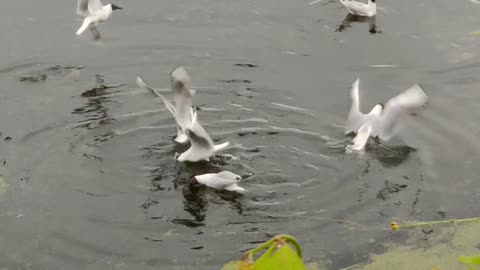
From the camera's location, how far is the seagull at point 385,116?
6531mm

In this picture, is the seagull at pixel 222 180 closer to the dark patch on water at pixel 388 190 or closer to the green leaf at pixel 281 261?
the dark patch on water at pixel 388 190

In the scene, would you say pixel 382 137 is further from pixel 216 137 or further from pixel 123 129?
pixel 123 129

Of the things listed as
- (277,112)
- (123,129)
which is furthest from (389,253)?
(123,129)

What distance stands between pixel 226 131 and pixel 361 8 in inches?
140

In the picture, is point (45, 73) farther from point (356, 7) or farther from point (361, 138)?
point (356, 7)

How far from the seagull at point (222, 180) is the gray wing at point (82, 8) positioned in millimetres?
3109

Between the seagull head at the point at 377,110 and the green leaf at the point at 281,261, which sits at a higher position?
the green leaf at the point at 281,261

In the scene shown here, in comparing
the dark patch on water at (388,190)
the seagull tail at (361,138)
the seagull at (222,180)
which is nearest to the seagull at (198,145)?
the seagull at (222,180)

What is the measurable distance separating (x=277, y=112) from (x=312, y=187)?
127 centimetres

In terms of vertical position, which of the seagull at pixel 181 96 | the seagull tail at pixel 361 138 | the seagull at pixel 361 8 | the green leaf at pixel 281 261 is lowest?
the seagull tail at pixel 361 138

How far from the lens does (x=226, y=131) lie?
21.9 ft

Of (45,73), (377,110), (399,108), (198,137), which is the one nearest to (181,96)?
(198,137)

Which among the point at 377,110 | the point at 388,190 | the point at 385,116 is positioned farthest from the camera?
the point at 377,110

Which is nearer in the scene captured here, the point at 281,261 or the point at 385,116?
the point at 281,261
